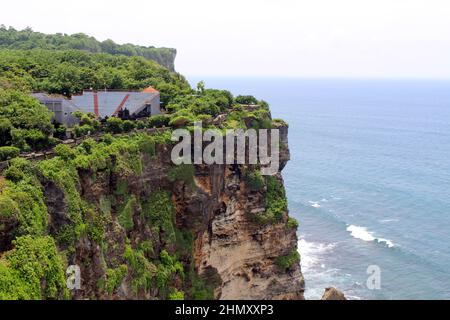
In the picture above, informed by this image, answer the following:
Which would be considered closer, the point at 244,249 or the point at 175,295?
the point at 175,295

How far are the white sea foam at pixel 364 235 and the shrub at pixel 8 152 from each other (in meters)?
51.9

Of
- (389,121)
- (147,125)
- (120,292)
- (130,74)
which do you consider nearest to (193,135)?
(147,125)

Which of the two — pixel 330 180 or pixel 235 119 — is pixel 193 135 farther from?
pixel 330 180

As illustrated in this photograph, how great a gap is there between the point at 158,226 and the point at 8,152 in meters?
11.9

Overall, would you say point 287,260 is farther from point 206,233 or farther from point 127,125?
point 127,125

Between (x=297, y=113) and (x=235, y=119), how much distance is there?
451ft

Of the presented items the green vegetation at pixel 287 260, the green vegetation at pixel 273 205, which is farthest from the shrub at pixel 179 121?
the green vegetation at pixel 287 260

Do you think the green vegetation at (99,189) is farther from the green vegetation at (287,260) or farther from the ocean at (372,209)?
the ocean at (372,209)

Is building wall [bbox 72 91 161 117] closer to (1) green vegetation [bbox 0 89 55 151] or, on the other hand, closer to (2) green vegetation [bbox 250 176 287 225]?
(1) green vegetation [bbox 0 89 55 151]

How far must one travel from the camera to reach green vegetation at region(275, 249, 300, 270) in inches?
1924

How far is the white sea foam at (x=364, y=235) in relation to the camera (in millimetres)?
73688

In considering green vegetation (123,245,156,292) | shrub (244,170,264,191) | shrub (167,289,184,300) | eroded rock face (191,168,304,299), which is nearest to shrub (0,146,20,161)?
green vegetation (123,245,156,292)

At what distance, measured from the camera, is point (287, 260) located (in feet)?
161

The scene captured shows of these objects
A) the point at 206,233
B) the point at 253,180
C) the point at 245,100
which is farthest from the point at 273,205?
the point at 245,100
